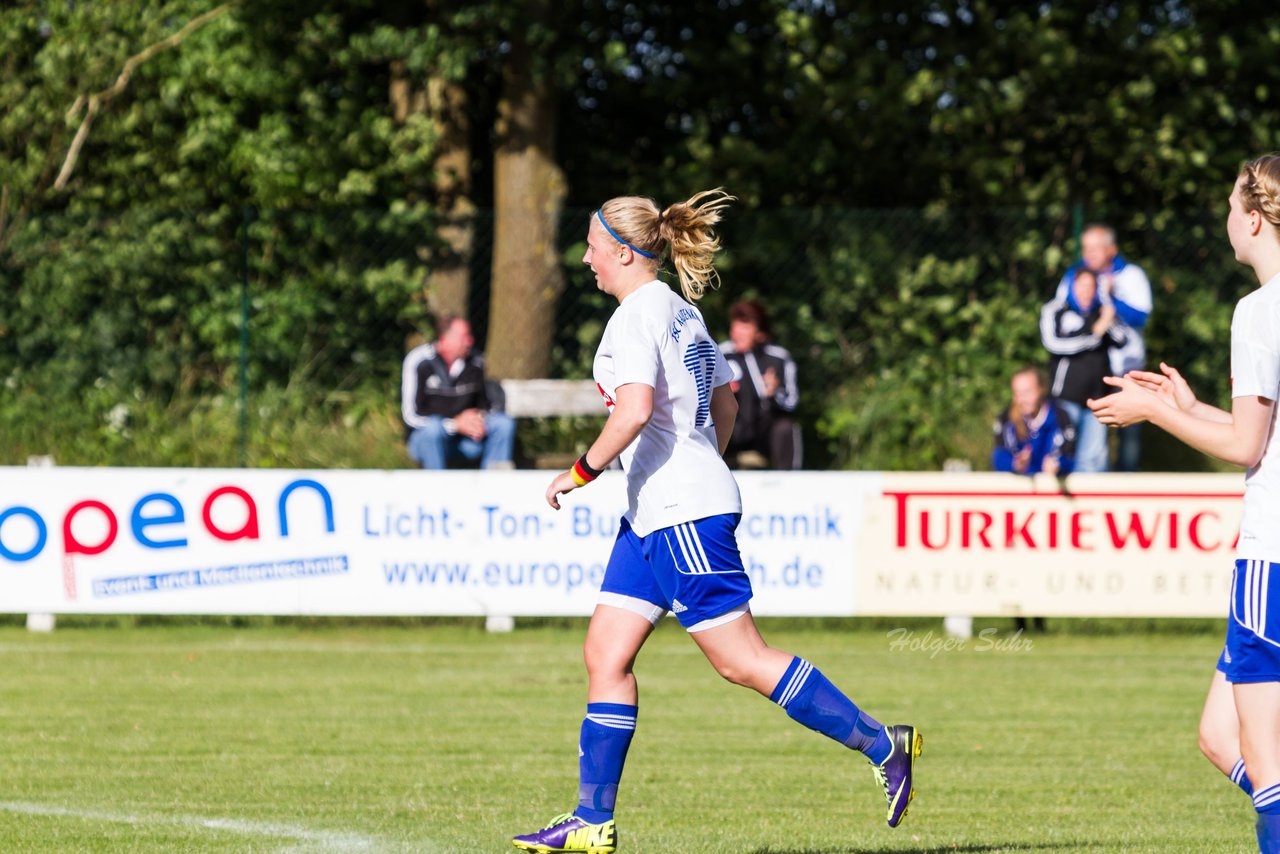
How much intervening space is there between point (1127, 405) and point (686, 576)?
138 cm

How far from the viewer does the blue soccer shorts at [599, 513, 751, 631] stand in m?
5.23

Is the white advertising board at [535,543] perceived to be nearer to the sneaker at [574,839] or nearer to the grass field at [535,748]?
the grass field at [535,748]

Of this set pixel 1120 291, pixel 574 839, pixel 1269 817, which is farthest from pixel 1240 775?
pixel 1120 291

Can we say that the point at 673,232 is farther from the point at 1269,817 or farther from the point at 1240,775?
the point at 1269,817

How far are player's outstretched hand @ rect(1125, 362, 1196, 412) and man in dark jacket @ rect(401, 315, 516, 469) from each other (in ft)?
29.7

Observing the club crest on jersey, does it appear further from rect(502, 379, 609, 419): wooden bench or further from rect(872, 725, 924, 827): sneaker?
rect(502, 379, 609, 419): wooden bench

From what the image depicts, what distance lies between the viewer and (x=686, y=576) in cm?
522

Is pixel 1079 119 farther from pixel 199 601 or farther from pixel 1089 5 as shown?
pixel 199 601

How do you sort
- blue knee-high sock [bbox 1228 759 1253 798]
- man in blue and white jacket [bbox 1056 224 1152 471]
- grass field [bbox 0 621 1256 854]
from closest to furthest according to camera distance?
Answer: blue knee-high sock [bbox 1228 759 1253 798] → grass field [bbox 0 621 1256 854] → man in blue and white jacket [bbox 1056 224 1152 471]

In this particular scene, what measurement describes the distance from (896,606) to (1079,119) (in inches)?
365

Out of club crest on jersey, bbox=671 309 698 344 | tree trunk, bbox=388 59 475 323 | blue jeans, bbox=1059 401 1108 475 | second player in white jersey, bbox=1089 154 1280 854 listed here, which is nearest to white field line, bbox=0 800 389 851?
club crest on jersey, bbox=671 309 698 344

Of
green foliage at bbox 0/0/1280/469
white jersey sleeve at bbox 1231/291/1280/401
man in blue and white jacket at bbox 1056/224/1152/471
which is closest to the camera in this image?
white jersey sleeve at bbox 1231/291/1280/401

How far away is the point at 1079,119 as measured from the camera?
19375mm

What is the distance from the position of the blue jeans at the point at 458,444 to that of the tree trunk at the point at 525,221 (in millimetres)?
2946
